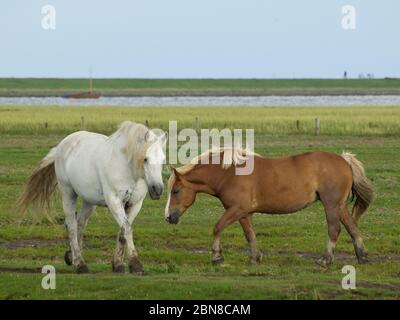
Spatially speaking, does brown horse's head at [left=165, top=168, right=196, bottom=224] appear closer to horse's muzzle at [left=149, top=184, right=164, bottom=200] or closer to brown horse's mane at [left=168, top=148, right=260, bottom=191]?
brown horse's mane at [left=168, top=148, right=260, bottom=191]

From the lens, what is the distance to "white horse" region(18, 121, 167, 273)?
13062 mm

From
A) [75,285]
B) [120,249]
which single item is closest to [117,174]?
[120,249]

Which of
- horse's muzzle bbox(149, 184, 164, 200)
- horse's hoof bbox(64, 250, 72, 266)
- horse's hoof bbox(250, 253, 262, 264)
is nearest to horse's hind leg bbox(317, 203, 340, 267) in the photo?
horse's hoof bbox(250, 253, 262, 264)

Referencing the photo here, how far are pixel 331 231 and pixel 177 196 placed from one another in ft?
7.78

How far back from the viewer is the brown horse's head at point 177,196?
48.5 feet

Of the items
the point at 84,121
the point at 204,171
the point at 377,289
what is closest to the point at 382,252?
the point at 204,171

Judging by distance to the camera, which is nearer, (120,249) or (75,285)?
(75,285)

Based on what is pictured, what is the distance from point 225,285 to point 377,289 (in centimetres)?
183

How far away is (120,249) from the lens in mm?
13445

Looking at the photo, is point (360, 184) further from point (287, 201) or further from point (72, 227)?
point (72, 227)

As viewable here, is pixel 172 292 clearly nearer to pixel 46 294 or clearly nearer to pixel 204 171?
pixel 46 294
